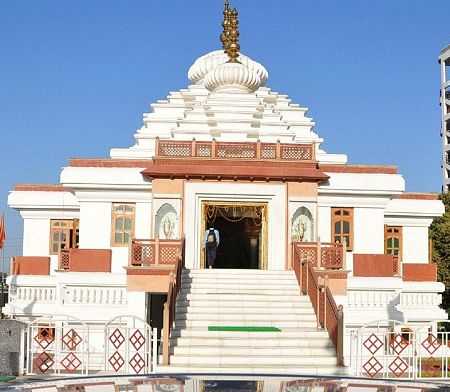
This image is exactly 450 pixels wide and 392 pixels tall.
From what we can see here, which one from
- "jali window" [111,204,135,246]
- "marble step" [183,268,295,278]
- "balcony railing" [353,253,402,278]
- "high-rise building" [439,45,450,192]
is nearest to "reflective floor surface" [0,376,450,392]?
"marble step" [183,268,295,278]

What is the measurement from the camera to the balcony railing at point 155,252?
20.0 m

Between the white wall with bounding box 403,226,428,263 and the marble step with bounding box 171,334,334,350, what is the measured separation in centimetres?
958

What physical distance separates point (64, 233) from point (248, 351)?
1160 cm

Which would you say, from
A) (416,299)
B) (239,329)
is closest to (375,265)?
(416,299)

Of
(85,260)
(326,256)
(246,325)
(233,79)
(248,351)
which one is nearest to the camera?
(248,351)

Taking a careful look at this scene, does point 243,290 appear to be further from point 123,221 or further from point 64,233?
point 64,233

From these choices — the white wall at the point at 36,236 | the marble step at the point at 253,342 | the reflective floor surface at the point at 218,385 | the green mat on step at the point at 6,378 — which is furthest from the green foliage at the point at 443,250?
the reflective floor surface at the point at 218,385

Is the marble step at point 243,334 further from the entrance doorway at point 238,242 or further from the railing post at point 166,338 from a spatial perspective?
the entrance doorway at point 238,242

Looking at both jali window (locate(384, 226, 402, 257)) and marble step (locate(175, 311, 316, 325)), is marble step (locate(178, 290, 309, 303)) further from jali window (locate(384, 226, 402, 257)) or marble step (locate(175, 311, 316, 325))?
jali window (locate(384, 226, 402, 257))

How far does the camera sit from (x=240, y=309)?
19.2 m

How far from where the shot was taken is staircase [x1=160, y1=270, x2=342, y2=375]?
16500 mm

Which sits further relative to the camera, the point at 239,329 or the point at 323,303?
the point at 323,303

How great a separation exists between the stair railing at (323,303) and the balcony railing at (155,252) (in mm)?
3107

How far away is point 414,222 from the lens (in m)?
26.7
